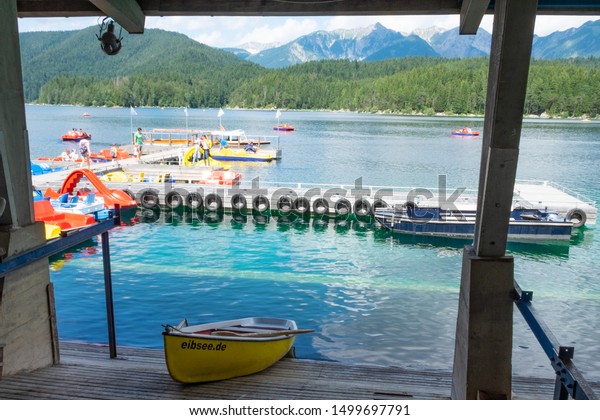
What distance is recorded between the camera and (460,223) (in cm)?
2359

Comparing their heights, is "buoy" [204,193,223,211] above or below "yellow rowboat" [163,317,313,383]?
below

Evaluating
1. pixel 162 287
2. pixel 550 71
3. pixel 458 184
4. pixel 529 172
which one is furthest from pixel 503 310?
pixel 550 71

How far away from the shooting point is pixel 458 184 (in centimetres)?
3816

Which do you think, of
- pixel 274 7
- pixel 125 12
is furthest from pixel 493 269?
pixel 125 12

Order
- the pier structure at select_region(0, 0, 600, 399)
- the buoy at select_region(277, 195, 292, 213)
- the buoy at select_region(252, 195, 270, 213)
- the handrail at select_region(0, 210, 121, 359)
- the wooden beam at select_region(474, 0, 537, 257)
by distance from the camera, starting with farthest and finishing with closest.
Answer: the buoy at select_region(252, 195, 270, 213) → the buoy at select_region(277, 195, 292, 213) → the handrail at select_region(0, 210, 121, 359) → the pier structure at select_region(0, 0, 600, 399) → the wooden beam at select_region(474, 0, 537, 257)

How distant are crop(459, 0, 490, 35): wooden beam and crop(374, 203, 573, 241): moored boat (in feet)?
55.2

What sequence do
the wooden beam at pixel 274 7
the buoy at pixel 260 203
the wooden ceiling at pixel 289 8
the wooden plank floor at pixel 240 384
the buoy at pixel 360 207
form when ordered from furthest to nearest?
the buoy at pixel 260 203 < the buoy at pixel 360 207 < the wooden beam at pixel 274 7 < the wooden ceiling at pixel 289 8 < the wooden plank floor at pixel 240 384

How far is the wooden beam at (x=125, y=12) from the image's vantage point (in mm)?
6838

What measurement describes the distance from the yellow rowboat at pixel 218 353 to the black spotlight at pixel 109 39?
457cm

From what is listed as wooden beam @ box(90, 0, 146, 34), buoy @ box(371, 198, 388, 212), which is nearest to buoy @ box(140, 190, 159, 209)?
buoy @ box(371, 198, 388, 212)

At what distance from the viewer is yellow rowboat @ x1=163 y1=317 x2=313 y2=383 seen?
6.70m

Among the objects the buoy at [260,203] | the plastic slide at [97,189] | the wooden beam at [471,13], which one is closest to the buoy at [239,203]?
the buoy at [260,203]

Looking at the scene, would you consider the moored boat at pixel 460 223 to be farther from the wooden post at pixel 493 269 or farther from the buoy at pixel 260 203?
the wooden post at pixel 493 269

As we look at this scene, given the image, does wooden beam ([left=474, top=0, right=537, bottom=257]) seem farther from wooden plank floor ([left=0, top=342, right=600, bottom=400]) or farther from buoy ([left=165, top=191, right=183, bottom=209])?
buoy ([left=165, top=191, right=183, bottom=209])
